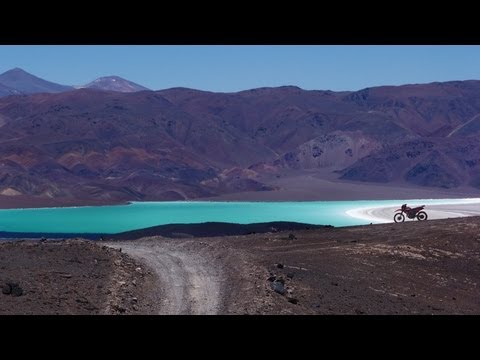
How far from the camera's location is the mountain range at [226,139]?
95.8 meters

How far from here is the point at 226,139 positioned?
5354 inches

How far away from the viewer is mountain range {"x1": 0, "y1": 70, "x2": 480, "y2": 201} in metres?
95.8

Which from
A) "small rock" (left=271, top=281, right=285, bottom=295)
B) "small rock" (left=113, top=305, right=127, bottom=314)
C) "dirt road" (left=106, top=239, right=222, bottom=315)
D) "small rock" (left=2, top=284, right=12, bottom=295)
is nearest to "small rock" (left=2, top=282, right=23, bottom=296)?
"small rock" (left=2, top=284, right=12, bottom=295)

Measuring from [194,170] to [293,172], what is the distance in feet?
72.7

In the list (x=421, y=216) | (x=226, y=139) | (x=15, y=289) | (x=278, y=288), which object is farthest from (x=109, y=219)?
(x=226, y=139)

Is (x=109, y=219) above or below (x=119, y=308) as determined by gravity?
above

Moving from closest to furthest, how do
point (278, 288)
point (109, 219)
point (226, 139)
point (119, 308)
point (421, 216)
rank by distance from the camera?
point (119, 308), point (278, 288), point (421, 216), point (109, 219), point (226, 139)

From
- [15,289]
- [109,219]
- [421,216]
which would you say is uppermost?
[109,219]

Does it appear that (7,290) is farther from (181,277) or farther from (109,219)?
(109,219)

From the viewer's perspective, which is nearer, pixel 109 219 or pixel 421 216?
pixel 421 216

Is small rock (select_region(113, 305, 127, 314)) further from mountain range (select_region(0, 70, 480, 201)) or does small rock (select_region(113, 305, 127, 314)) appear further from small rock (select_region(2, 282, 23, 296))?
mountain range (select_region(0, 70, 480, 201))

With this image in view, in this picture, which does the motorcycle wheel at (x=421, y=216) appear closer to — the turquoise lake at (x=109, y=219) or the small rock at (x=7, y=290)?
the turquoise lake at (x=109, y=219)
